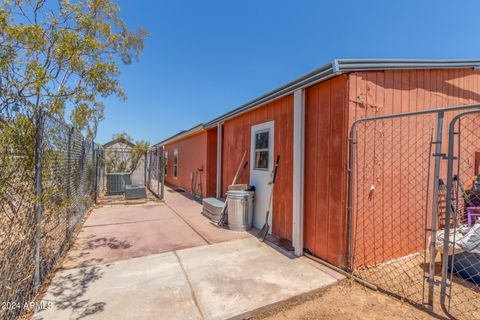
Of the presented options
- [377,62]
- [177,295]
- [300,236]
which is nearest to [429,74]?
[377,62]

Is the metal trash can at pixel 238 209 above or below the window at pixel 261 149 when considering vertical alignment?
below

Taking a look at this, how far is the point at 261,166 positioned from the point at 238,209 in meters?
1.06

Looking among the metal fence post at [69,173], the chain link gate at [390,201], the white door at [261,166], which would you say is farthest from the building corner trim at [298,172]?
the metal fence post at [69,173]

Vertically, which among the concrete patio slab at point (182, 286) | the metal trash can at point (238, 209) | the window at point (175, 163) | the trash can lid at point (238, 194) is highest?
the window at point (175, 163)

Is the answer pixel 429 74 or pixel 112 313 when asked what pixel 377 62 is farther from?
pixel 112 313

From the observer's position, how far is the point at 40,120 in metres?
2.25

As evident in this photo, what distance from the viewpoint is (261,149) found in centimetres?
493

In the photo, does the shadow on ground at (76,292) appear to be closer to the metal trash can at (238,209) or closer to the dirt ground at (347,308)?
the dirt ground at (347,308)

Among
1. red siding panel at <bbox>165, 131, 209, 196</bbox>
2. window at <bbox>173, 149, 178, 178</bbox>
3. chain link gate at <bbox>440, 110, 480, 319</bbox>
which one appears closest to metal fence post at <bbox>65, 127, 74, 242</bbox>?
red siding panel at <bbox>165, 131, 209, 196</bbox>

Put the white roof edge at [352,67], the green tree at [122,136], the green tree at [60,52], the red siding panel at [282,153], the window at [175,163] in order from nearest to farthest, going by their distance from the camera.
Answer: the green tree at [60,52]
the white roof edge at [352,67]
the red siding panel at [282,153]
the window at [175,163]
the green tree at [122,136]

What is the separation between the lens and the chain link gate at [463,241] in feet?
7.02

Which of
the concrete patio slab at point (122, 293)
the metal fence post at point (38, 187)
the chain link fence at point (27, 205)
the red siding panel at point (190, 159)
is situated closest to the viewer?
the chain link fence at point (27, 205)

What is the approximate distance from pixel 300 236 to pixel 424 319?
167 centimetres

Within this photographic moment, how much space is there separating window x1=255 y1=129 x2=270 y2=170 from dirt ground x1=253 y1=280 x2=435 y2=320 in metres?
2.66
